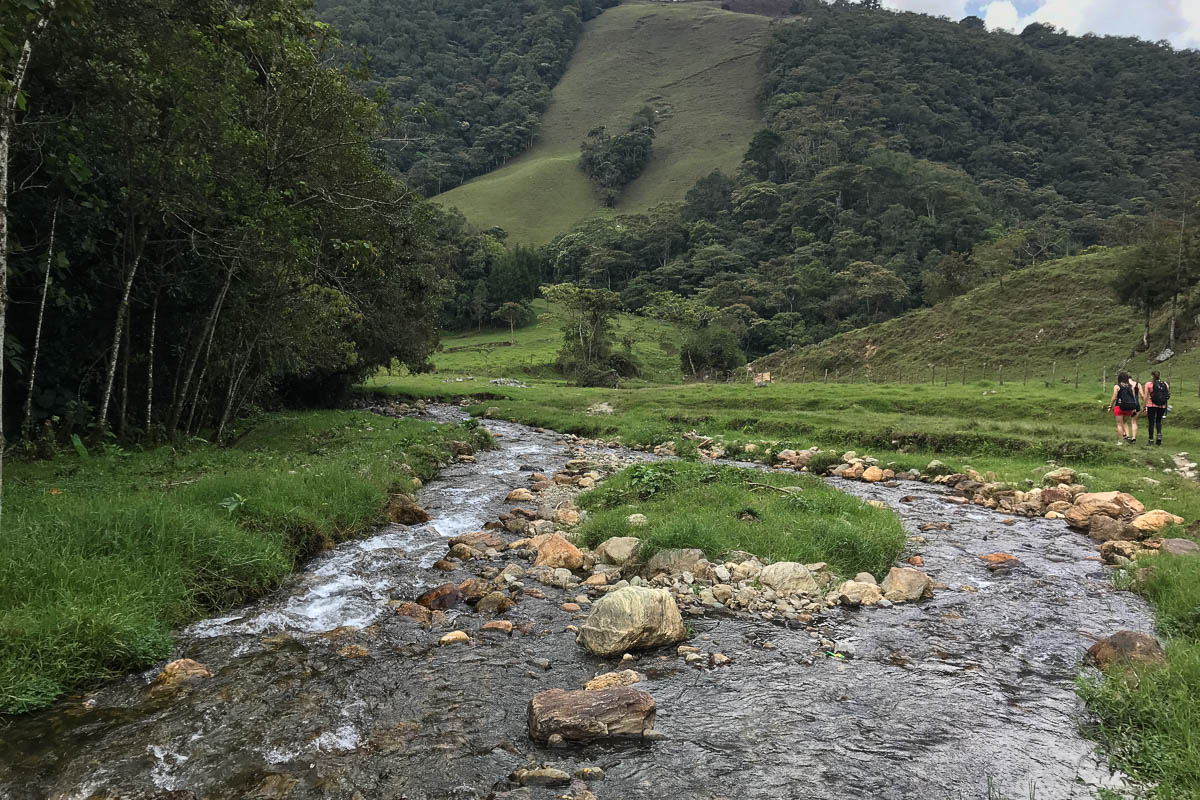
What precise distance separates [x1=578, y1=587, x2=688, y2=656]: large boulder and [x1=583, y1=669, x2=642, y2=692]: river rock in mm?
597

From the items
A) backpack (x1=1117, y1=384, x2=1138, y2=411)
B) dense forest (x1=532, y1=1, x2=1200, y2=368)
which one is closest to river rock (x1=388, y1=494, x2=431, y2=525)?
backpack (x1=1117, y1=384, x2=1138, y2=411)

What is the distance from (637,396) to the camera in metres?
44.3

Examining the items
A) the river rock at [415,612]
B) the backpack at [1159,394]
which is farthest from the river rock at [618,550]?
the backpack at [1159,394]

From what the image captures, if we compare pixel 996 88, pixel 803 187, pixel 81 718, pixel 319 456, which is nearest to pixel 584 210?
pixel 803 187

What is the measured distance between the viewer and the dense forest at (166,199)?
14.1m

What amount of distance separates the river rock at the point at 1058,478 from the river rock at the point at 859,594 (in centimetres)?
1123

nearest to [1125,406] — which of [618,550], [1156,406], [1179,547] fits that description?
[1156,406]

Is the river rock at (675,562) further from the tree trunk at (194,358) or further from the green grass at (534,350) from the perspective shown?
the green grass at (534,350)

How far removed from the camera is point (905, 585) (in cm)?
1035

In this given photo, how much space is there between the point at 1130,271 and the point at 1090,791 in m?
62.6

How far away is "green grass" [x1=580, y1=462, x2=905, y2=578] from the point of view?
38.4ft

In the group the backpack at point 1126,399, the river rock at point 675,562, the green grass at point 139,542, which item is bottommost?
the river rock at point 675,562

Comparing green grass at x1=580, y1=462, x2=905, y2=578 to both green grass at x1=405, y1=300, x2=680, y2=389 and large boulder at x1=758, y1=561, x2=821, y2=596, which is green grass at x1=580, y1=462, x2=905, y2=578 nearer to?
large boulder at x1=758, y1=561, x2=821, y2=596

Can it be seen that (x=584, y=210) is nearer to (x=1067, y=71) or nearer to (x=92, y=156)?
(x=1067, y=71)
